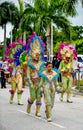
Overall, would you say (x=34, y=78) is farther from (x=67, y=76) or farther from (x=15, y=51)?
(x=67, y=76)

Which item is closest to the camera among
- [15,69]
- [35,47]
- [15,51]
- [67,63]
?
[35,47]

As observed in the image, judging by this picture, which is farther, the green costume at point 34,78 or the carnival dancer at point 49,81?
the green costume at point 34,78

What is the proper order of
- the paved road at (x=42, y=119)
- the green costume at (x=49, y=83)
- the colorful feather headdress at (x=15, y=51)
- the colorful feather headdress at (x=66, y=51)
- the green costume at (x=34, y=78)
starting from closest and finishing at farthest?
the paved road at (x=42, y=119) < the green costume at (x=49, y=83) < the green costume at (x=34, y=78) < the colorful feather headdress at (x=15, y=51) < the colorful feather headdress at (x=66, y=51)

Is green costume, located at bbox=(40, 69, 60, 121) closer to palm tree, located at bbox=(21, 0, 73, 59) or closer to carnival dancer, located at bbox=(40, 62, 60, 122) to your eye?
carnival dancer, located at bbox=(40, 62, 60, 122)

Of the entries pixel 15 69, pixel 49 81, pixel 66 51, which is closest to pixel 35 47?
pixel 49 81

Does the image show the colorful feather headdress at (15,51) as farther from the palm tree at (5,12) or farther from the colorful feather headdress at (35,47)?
the palm tree at (5,12)

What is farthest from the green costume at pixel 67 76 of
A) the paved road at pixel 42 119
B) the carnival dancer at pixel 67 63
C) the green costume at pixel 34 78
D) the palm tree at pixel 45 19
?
the palm tree at pixel 45 19

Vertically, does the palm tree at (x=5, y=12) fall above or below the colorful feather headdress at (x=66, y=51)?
above

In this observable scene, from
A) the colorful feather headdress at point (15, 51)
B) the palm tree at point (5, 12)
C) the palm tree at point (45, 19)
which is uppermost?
the palm tree at point (5, 12)

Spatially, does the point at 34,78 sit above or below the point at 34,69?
below


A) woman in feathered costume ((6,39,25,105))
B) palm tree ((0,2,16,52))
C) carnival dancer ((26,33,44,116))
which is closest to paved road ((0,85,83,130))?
carnival dancer ((26,33,44,116))

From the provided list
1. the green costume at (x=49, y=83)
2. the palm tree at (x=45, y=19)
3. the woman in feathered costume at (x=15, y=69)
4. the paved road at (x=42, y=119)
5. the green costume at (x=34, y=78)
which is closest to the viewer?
the paved road at (x=42, y=119)

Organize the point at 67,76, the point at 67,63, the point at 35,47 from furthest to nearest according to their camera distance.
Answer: the point at 67,76 → the point at 67,63 → the point at 35,47

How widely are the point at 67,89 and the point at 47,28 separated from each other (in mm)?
28801
